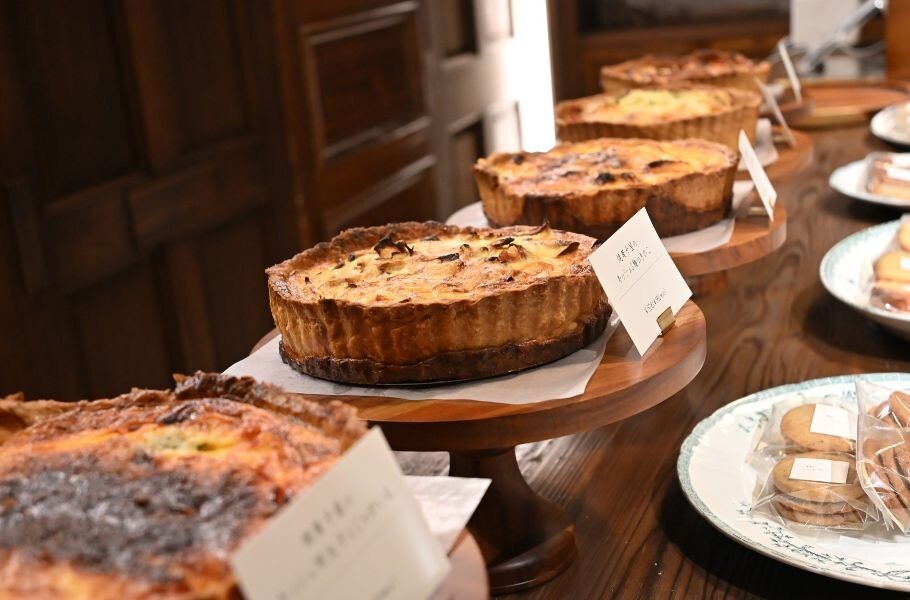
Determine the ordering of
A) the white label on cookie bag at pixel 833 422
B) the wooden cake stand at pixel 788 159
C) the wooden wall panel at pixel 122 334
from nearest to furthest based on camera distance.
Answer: the white label on cookie bag at pixel 833 422
the wooden cake stand at pixel 788 159
the wooden wall panel at pixel 122 334

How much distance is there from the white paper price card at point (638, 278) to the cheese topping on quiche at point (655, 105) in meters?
0.98

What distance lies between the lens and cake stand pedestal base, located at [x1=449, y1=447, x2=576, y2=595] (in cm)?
114

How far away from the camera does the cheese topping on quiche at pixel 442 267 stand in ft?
3.84

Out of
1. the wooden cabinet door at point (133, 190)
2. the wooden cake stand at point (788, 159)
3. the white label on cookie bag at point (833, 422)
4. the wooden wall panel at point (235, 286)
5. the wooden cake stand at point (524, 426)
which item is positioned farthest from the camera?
the wooden wall panel at point (235, 286)

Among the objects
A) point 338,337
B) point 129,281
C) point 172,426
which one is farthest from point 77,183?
point 172,426

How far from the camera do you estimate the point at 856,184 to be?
2334 millimetres

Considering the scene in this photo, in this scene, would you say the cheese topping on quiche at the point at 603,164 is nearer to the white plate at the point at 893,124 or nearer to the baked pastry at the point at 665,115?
the baked pastry at the point at 665,115

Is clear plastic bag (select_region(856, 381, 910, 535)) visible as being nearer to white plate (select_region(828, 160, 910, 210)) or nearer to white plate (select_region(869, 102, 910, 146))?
white plate (select_region(828, 160, 910, 210))

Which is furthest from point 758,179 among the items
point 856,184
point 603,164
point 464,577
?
point 464,577

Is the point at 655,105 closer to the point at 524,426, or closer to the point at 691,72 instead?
the point at 691,72

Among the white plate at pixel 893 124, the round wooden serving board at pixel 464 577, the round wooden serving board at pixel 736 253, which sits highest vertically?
the round wooden serving board at pixel 464 577

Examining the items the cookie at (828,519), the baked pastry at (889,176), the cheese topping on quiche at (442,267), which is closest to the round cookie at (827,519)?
the cookie at (828,519)

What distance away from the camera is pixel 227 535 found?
0.68 meters

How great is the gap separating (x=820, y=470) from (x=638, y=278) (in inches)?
11.1
